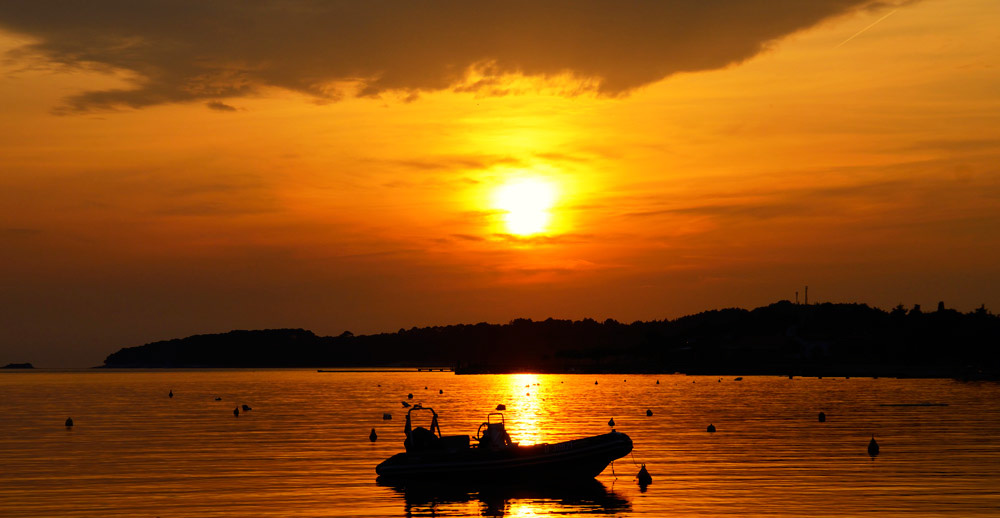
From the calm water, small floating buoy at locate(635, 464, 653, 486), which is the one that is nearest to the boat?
the calm water

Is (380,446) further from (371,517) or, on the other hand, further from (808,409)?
(808,409)

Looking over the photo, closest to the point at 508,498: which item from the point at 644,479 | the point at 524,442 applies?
the point at 644,479

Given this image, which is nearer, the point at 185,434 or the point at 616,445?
the point at 616,445

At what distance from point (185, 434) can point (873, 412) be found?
6498 cm

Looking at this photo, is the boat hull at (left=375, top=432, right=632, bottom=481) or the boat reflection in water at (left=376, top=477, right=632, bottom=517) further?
the boat hull at (left=375, top=432, right=632, bottom=481)

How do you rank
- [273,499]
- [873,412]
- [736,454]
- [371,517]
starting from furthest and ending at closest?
1. [873,412]
2. [736,454]
3. [273,499]
4. [371,517]

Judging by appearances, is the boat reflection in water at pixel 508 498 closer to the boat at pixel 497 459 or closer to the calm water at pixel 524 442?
the calm water at pixel 524 442

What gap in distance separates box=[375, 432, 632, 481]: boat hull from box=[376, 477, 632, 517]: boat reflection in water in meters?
0.59

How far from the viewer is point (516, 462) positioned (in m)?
47.0

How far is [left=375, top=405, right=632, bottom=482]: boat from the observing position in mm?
47000

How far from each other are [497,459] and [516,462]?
888 millimetres

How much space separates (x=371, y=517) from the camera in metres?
39.5

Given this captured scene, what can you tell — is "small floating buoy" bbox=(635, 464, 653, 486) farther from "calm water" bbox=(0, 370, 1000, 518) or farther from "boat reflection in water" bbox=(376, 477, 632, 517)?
"boat reflection in water" bbox=(376, 477, 632, 517)

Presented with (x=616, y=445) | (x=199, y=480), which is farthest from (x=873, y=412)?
(x=199, y=480)
